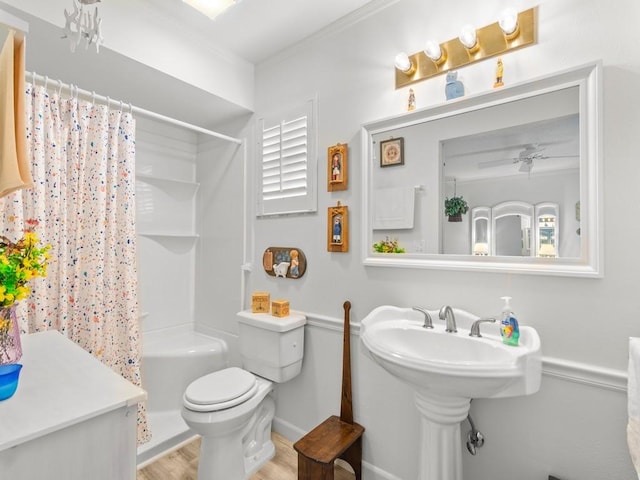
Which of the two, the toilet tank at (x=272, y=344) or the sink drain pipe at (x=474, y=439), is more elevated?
the toilet tank at (x=272, y=344)

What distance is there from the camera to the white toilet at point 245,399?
5.17 feet

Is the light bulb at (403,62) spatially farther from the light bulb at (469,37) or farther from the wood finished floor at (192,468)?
the wood finished floor at (192,468)

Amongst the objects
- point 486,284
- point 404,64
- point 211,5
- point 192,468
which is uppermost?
point 211,5

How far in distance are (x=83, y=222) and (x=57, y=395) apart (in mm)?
1103

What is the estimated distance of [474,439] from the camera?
133cm

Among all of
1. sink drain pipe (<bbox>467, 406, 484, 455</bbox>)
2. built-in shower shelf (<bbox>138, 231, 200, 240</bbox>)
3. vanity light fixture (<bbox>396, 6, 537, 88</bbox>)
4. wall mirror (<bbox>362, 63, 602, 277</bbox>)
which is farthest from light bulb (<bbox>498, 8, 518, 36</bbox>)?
built-in shower shelf (<bbox>138, 231, 200, 240</bbox>)

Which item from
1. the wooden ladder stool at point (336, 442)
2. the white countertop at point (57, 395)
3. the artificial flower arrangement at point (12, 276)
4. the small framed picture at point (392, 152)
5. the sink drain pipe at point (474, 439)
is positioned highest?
the small framed picture at point (392, 152)

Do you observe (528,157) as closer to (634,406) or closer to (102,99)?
(634,406)

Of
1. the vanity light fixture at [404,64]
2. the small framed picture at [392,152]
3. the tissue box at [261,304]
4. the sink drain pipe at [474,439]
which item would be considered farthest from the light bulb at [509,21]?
the tissue box at [261,304]

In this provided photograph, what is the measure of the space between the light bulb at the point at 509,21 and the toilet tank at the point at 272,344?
1.72 metres

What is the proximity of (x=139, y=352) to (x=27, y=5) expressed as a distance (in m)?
1.77

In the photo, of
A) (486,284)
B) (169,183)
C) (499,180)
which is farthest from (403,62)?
(169,183)

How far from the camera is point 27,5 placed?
137cm

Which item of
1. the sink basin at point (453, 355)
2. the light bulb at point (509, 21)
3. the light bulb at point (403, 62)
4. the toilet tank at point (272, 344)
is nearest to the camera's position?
Answer: the sink basin at point (453, 355)
